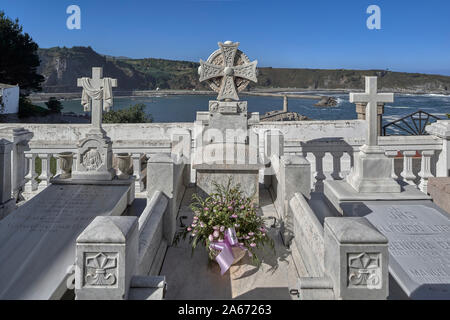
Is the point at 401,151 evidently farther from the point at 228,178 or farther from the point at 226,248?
the point at 226,248

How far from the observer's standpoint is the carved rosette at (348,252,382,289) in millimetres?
2494

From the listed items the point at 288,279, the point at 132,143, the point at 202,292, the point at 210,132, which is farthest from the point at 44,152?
the point at 288,279

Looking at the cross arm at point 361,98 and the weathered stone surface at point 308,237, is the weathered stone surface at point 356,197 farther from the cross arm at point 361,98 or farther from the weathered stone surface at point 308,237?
the cross arm at point 361,98

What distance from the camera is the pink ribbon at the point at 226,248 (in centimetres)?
356

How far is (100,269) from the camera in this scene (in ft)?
8.09

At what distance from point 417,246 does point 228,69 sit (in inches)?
195

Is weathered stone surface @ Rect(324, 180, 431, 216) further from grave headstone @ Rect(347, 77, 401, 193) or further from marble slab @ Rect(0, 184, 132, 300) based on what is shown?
marble slab @ Rect(0, 184, 132, 300)

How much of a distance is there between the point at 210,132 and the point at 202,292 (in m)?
4.06

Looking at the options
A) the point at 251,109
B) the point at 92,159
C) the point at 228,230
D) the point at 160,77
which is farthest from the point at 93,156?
the point at 160,77

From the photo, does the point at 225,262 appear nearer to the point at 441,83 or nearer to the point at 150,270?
the point at 150,270

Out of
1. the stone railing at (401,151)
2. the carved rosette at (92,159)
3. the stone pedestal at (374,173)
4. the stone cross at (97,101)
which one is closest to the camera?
the stone pedestal at (374,173)

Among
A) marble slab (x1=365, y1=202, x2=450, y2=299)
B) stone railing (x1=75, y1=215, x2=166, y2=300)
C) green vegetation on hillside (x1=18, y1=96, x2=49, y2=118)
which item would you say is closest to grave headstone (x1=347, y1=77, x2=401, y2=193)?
marble slab (x1=365, y1=202, x2=450, y2=299)

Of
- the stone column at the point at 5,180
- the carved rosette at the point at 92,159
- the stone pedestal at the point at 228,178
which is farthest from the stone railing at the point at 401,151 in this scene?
the stone column at the point at 5,180

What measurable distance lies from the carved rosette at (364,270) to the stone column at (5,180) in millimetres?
5439
